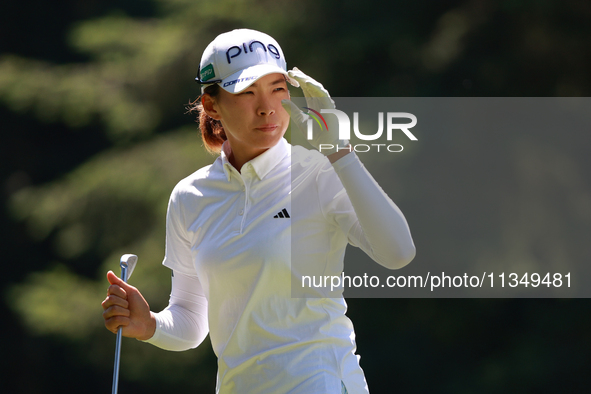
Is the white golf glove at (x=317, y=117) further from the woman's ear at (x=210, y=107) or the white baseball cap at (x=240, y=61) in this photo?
the woman's ear at (x=210, y=107)

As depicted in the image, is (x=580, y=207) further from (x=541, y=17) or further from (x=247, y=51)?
(x=247, y=51)

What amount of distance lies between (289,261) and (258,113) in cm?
33

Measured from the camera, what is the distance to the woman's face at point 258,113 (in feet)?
→ 5.16

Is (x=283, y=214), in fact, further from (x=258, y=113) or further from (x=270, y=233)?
(x=258, y=113)

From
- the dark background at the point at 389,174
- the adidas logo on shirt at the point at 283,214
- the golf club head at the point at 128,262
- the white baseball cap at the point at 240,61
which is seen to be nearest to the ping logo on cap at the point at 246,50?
the white baseball cap at the point at 240,61

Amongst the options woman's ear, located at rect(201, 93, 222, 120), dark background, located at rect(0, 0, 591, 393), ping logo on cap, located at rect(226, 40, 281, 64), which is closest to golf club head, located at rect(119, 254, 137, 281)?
woman's ear, located at rect(201, 93, 222, 120)

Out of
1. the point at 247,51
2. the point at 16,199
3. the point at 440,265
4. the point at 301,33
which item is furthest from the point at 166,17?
the point at 247,51

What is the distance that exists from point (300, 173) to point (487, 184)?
2446 mm

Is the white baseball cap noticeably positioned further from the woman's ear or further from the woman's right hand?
the woman's right hand

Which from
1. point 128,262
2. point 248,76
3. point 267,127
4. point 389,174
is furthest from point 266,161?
point 389,174

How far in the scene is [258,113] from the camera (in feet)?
5.17

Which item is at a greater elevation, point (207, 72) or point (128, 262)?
point (207, 72)

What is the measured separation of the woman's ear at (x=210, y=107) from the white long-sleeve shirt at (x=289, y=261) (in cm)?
18

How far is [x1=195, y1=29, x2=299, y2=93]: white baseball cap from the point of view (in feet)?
5.08
